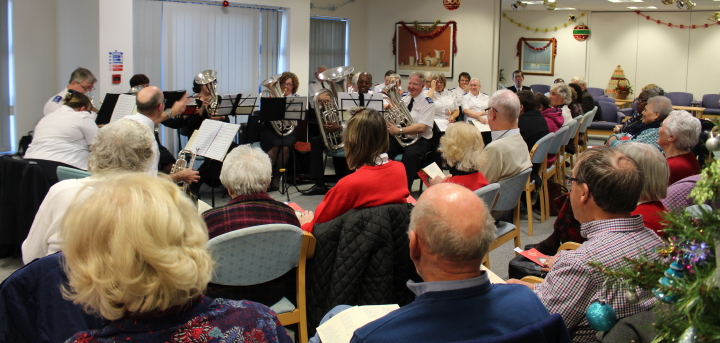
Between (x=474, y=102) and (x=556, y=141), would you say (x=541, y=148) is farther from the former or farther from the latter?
(x=474, y=102)

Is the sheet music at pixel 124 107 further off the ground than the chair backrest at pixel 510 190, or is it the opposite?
the sheet music at pixel 124 107

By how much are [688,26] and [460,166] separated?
12.8 metres

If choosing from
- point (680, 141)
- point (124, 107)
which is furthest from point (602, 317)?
point (124, 107)

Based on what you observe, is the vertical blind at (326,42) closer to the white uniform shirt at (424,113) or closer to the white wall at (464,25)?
the white wall at (464,25)

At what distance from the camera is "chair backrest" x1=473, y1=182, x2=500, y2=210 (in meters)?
2.92

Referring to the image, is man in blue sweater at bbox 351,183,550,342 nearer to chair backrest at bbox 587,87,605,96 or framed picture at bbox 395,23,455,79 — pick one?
framed picture at bbox 395,23,455,79

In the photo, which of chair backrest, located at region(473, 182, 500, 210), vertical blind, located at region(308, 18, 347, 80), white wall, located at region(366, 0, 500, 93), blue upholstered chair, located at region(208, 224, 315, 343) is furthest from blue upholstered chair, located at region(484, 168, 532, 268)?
vertical blind, located at region(308, 18, 347, 80)

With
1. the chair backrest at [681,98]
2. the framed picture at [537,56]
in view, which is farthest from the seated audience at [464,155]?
the framed picture at [537,56]

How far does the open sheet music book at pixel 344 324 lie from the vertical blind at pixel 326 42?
8.90 meters

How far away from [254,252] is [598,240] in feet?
4.16

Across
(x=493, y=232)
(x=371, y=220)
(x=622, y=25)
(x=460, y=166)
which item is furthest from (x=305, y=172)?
(x=622, y=25)

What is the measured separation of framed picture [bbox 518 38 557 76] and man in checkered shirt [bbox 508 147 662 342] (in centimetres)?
1386

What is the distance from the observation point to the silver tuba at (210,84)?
627 cm

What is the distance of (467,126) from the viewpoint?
371 centimetres
